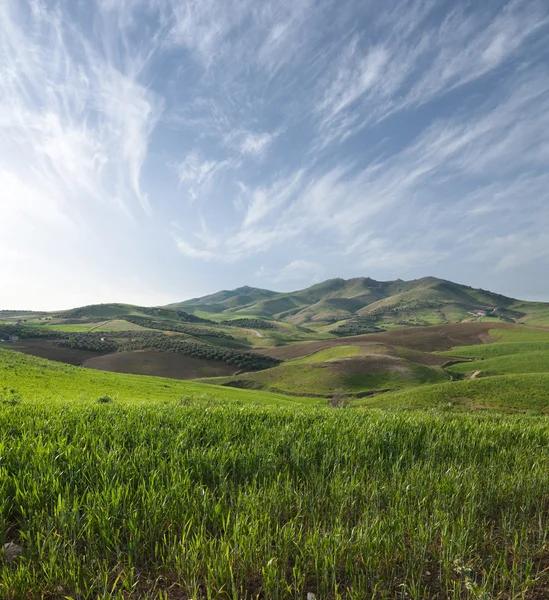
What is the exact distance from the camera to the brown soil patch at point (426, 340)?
10238cm

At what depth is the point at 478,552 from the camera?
3.55 m

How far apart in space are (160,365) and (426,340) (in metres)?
80.0

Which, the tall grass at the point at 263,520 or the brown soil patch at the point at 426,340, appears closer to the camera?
the tall grass at the point at 263,520

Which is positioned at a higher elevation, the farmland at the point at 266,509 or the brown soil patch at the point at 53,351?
the farmland at the point at 266,509

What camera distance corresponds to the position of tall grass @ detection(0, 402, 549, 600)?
3029mm

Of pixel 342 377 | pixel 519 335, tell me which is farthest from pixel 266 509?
pixel 519 335

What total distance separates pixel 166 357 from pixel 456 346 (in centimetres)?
8213

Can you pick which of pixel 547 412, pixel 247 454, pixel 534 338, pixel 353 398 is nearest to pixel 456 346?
pixel 534 338

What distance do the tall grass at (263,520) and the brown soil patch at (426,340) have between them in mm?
96168

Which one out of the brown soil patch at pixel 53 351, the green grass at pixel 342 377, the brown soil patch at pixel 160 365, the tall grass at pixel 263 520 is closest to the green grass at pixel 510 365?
the green grass at pixel 342 377

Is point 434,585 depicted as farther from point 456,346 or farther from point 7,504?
point 456,346

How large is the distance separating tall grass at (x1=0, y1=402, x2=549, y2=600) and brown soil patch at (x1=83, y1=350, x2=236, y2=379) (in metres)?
78.0

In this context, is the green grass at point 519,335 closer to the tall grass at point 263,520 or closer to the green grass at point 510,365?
the green grass at point 510,365

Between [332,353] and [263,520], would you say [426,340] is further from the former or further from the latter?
[263,520]
